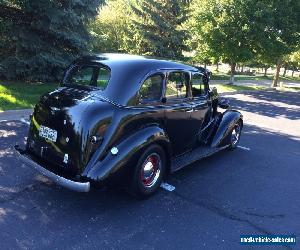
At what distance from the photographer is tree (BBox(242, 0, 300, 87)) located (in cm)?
1870

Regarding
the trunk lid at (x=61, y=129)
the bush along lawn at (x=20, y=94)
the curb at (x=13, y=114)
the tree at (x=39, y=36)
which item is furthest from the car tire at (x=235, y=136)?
the tree at (x=39, y=36)

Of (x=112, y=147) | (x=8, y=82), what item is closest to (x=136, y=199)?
(x=112, y=147)

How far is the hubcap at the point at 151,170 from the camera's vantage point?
16.6ft

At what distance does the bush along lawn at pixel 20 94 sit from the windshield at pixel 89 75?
4346mm

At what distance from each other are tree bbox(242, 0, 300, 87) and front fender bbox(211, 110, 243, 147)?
1256cm

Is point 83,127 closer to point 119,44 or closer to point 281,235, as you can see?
point 281,235

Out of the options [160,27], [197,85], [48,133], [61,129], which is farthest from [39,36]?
[160,27]

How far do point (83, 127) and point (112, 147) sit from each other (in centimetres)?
46

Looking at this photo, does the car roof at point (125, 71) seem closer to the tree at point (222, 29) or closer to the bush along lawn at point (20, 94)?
the bush along lawn at point (20, 94)

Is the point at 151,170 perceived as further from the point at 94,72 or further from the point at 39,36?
the point at 39,36

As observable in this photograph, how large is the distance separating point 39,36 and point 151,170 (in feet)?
29.7

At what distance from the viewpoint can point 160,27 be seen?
77.6 ft

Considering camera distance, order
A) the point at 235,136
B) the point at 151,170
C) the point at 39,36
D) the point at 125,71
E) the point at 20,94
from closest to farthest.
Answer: the point at 125,71 → the point at 151,170 → the point at 235,136 → the point at 20,94 → the point at 39,36

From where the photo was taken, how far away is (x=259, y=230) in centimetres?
457
